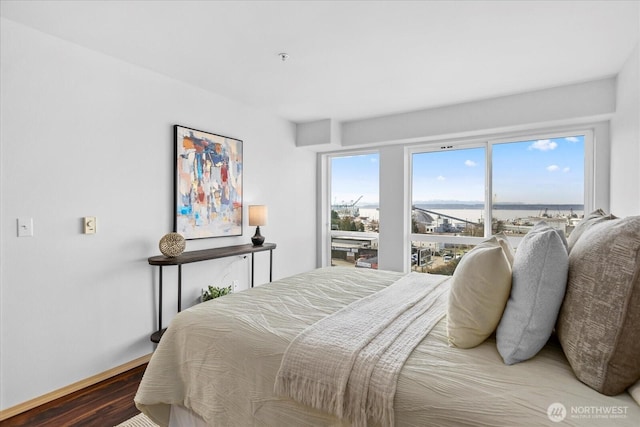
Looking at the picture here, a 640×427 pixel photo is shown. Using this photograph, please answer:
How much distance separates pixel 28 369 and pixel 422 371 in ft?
8.36

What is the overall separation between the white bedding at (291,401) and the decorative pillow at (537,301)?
53 mm

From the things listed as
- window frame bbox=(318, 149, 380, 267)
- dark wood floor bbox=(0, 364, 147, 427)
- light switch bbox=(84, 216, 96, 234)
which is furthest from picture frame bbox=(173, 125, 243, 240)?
window frame bbox=(318, 149, 380, 267)

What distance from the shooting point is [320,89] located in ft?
10.8

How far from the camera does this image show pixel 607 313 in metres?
0.92

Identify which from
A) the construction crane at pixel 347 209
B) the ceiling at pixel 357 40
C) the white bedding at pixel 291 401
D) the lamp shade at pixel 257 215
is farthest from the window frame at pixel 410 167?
the white bedding at pixel 291 401

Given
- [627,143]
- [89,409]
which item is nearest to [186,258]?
[89,409]

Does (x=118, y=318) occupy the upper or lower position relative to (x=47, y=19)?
Answer: lower

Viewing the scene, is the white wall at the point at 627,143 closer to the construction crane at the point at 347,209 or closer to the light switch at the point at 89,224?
the construction crane at the point at 347,209

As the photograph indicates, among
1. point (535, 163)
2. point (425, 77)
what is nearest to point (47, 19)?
point (425, 77)

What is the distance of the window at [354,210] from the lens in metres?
4.71

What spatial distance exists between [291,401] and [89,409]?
1748 millimetres

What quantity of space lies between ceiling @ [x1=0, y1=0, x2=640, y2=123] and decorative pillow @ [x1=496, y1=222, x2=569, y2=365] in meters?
1.58

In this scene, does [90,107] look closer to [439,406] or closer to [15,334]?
[15,334]
